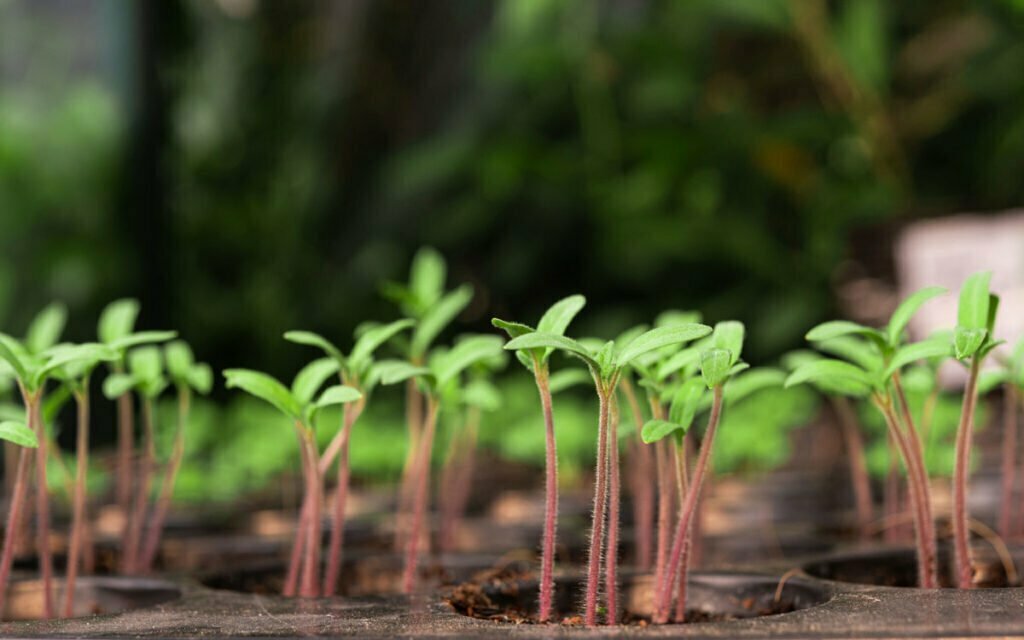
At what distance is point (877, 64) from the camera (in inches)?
108

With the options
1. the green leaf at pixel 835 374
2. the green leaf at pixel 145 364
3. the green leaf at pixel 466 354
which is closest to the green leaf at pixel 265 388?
the green leaf at pixel 466 354

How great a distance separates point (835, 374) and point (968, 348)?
0.11 metres

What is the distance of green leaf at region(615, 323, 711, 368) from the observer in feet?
1.84

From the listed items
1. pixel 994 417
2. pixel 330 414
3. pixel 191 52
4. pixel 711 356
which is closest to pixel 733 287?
pixel 994 417

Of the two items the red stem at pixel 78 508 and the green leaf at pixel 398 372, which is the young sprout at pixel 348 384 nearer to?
the green leaf at pixel 398 372

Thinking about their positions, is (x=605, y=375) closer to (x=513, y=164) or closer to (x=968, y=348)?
(x=968, y=348)

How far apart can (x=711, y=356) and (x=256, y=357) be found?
121 inches

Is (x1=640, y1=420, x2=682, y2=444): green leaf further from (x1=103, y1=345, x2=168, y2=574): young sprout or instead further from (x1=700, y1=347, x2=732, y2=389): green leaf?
(x1=103, y1=345, x2=168, y2=574): young sprout

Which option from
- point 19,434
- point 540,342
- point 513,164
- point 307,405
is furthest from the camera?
point 513,164

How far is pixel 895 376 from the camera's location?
0.71m

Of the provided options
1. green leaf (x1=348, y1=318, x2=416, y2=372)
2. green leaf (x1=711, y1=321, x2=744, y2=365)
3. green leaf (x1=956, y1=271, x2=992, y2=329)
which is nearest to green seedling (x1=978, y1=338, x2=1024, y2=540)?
green leaf (x1=956, y1=271, x2=992, y2=329)

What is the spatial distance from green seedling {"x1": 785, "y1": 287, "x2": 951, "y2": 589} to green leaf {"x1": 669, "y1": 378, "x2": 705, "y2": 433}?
0.06 meters

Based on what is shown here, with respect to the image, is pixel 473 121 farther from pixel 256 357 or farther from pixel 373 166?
pixel 256 357

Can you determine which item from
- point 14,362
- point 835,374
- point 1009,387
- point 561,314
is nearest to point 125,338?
point 14,362
